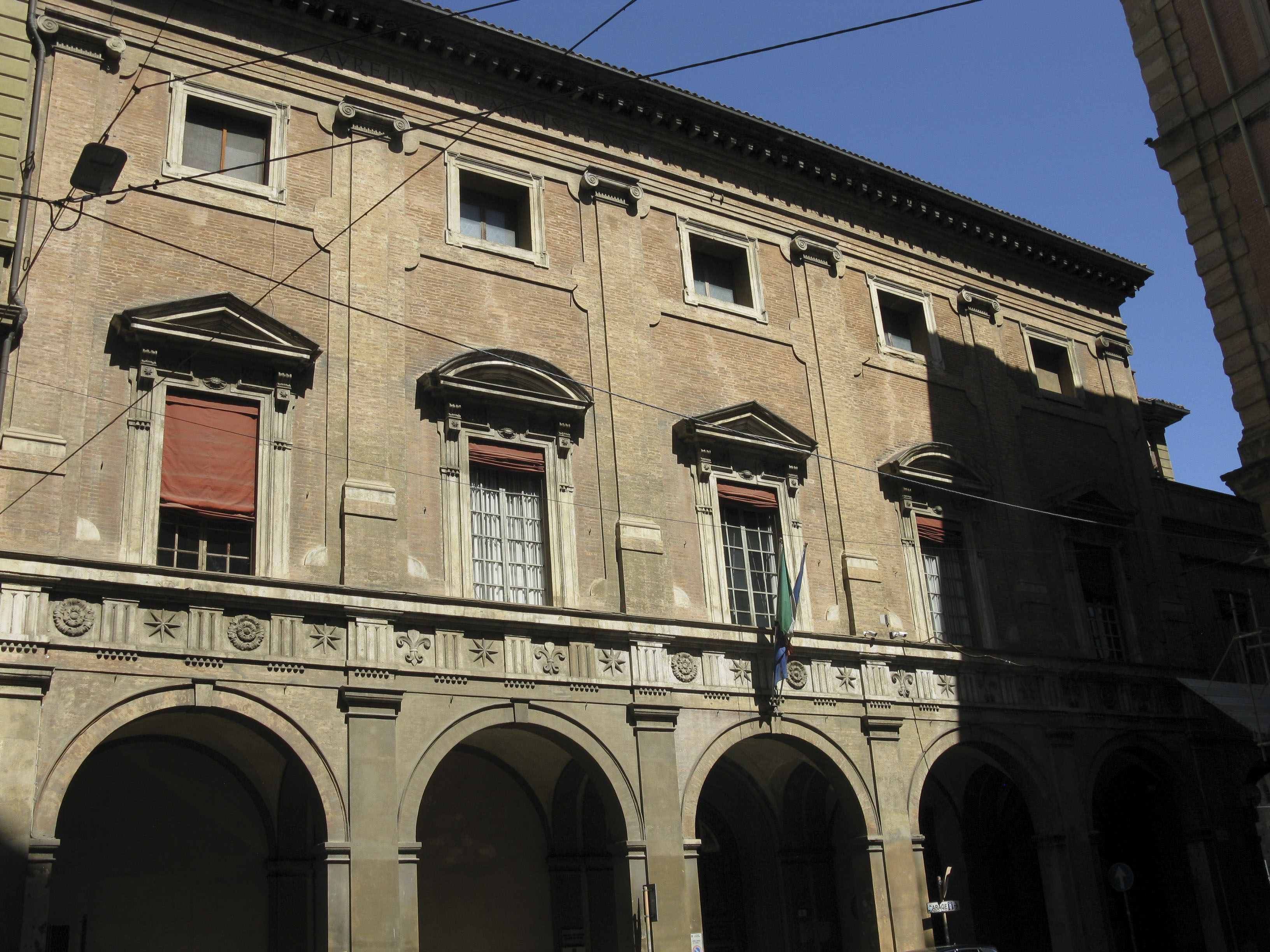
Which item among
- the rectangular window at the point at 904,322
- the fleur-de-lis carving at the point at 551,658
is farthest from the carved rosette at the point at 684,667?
the rectangular window at the point at 904,322

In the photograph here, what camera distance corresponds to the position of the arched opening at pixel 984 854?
20531 mm

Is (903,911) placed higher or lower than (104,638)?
lower

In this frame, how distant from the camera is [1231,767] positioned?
2175 cm

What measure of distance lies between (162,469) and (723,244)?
963 centimetres

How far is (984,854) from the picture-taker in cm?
2084

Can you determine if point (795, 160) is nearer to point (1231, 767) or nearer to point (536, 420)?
point (536, 420)

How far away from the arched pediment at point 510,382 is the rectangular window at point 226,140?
3428 millimetres

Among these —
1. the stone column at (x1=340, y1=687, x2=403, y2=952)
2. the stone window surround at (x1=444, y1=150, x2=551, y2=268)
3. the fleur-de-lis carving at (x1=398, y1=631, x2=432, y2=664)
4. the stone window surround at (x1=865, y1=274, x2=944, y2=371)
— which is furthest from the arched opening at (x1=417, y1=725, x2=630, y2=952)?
the stone window surround at (x1=865, y1=274, x2=944, y2=371)

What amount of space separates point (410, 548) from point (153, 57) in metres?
6.94

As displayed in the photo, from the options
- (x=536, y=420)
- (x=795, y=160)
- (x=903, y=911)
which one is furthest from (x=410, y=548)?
(x=795, y=160)

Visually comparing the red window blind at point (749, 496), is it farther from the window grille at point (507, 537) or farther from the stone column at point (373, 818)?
the stone column at point (373, 818)

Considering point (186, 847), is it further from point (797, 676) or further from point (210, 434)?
point (797, 676)

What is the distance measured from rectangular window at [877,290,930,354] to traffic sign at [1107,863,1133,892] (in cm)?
881

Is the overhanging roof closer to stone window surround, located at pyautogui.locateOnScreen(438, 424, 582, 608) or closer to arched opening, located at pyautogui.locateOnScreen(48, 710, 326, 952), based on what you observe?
stone window surround, located at pyautogui.locateOnScreen(438, 424, 582, 608)
